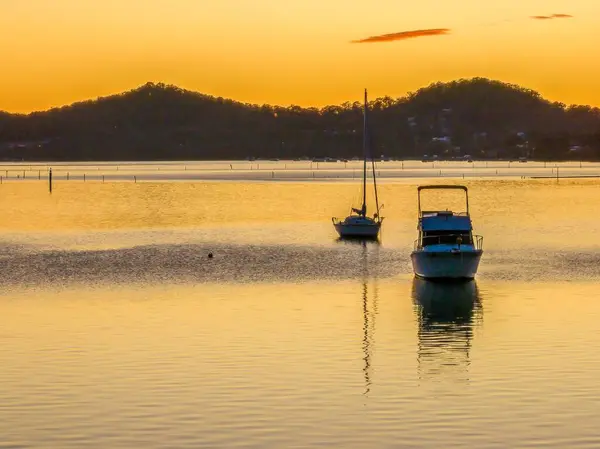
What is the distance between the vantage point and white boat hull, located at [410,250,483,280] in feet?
204

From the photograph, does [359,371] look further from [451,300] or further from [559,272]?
[559,272]

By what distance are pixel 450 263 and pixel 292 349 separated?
22489mm

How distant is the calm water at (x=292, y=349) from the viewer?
29.4 meters

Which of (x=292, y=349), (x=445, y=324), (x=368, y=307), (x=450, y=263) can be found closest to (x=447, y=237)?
(x=450, y=263)

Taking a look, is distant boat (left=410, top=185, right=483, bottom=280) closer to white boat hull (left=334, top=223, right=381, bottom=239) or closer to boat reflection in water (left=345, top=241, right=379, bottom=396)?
boat reflection in water (left=345, top=241, right=379, bottom=396)

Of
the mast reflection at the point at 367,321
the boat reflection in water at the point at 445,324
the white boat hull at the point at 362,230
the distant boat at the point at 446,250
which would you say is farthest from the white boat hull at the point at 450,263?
the white boat hull at the point at 362,230

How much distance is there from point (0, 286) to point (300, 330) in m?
21.8

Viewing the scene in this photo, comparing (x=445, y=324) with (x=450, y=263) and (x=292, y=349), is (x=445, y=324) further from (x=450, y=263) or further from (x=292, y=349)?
(x=450, y=263)

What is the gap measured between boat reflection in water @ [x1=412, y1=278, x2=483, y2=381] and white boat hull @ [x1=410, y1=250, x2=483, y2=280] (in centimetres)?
48

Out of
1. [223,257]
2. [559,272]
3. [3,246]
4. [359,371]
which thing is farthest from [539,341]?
[3,246]

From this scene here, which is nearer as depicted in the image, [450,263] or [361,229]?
[450,263]

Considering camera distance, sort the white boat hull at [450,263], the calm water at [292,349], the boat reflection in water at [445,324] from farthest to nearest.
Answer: the white boat hull at [450,263]
the boat reflection in water at [445,324]
the calm water at [292,349]

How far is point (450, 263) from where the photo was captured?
62.4 m

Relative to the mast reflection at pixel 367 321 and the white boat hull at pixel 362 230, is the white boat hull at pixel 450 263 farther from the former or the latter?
the white boat hull at pixel 362 230
